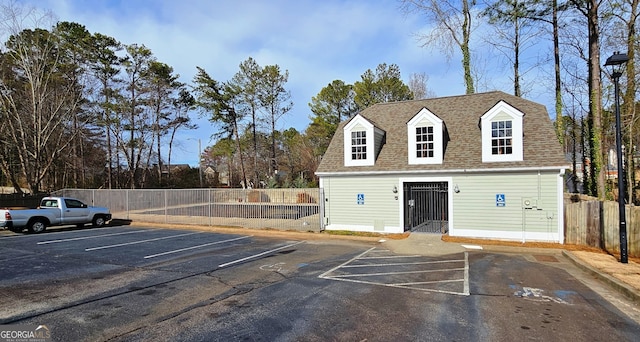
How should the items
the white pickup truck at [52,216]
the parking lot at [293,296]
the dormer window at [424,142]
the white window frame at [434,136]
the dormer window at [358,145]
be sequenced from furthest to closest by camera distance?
the dormer window at [358,145] < the white pickup truck at [52,216] < the dormer window at [424,142] < the white window frame at [434,136] < the parking lot at [293,296]

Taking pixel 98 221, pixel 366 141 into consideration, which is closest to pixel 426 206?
pixel 366 141

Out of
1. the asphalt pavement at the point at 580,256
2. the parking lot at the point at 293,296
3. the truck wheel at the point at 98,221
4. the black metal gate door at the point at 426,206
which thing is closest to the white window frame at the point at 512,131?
the black metal gate door at the point at 426,206

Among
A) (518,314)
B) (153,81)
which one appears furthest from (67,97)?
(518,314)

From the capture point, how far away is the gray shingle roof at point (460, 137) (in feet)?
47.1

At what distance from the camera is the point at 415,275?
29.1ft

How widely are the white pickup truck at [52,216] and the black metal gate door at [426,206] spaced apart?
17744 millimetres

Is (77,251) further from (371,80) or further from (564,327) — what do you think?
(371,80)

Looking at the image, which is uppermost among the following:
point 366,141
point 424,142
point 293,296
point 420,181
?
point 366,141

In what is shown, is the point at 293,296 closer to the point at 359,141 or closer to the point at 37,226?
the point at 359,141

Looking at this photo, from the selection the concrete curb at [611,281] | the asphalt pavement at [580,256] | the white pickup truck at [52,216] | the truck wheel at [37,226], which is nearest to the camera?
the concrete curb at [611,281]

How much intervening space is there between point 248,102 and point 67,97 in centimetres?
1752

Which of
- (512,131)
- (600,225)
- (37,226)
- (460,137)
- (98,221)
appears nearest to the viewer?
(600,225)

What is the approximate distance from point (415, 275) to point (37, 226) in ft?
62.9

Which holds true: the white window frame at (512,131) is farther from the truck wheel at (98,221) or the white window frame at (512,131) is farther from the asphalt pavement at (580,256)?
the truck wheel at (98,221)
